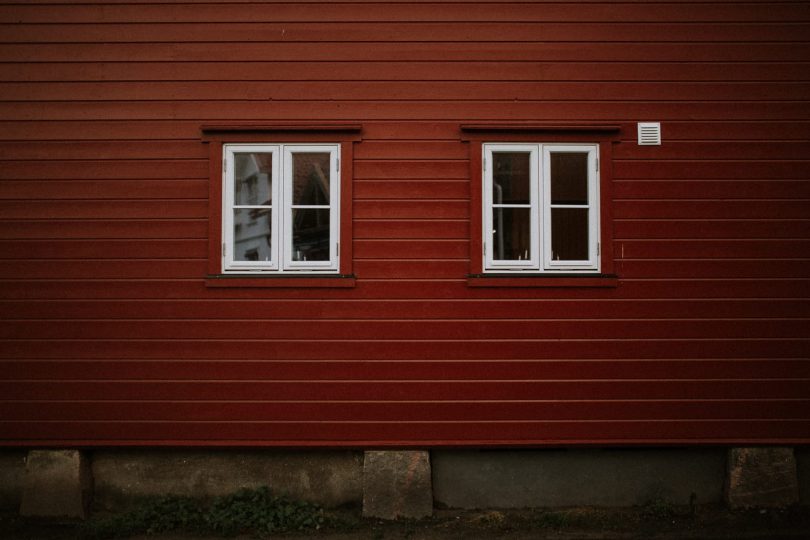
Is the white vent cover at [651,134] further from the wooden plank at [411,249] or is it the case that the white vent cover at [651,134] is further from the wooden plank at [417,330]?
the wooden plank at [411,249]

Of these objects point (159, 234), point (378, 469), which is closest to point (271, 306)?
point (159, 234)

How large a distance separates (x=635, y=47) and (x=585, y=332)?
8.89 feet

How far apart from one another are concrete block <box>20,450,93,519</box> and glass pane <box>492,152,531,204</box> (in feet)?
15.1

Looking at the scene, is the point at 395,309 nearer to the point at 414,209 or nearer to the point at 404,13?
the point at 414,209

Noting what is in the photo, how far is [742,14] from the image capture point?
20.3ft

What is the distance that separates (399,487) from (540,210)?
286cm

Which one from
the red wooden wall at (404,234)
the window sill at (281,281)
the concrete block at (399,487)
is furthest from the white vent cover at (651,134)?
the concrete block at (399,487)

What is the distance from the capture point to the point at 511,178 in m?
6.20

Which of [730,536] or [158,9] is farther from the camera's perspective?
[158,9]

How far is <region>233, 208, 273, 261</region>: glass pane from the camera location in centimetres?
617

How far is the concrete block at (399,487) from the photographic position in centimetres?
604

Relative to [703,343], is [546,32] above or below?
above

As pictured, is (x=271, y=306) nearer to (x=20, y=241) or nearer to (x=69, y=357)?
(x=69, y=357)

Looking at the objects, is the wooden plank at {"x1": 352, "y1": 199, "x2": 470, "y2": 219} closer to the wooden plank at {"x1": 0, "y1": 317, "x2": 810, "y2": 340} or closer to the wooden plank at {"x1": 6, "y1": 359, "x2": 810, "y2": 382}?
the wooden plank at {"x1": 0, "y1": 317, "x2": 810, "y2": 340}
